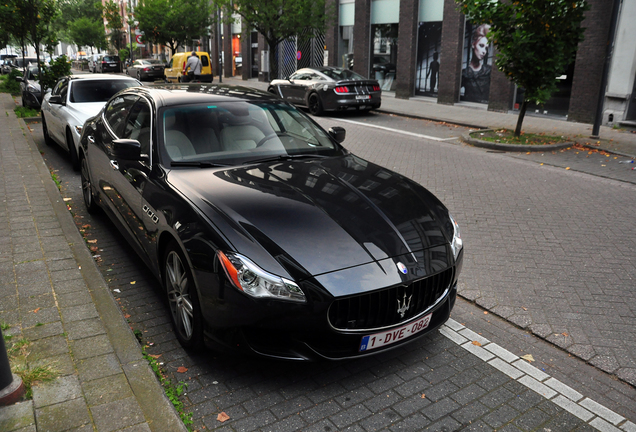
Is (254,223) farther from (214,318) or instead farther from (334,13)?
(334,13)

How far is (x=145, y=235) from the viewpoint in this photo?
4.20 m

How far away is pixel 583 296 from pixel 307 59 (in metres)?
26.9

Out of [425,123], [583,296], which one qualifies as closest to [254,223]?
[583,296]

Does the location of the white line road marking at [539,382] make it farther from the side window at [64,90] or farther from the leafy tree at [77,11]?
the leafy tree at [77,11]

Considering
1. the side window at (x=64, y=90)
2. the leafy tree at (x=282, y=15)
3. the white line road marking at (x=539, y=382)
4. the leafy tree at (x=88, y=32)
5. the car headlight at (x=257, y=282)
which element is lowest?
the white line road marking at (x=539, y=382)

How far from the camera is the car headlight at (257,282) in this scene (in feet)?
9.81

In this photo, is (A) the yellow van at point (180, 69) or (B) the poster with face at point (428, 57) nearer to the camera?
(B) the poster with face at point (428, 57)

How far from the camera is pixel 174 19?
134 ft

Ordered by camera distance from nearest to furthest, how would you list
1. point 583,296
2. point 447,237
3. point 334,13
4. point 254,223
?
point 254,223 → point 447,237 → point 583,296 → point 334,13

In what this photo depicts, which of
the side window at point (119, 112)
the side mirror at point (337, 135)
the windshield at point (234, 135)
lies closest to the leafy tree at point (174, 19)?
the side window at point (119, 112)

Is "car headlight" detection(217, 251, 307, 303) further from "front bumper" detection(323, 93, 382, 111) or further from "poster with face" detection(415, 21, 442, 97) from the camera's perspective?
"poster with face" detection(415, 21, 442, 97)

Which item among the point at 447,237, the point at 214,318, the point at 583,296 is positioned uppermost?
the point at 447,237

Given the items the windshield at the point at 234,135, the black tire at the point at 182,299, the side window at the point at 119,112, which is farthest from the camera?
the side window at the point at 119,112

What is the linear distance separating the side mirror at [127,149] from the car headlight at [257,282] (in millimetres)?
1677
